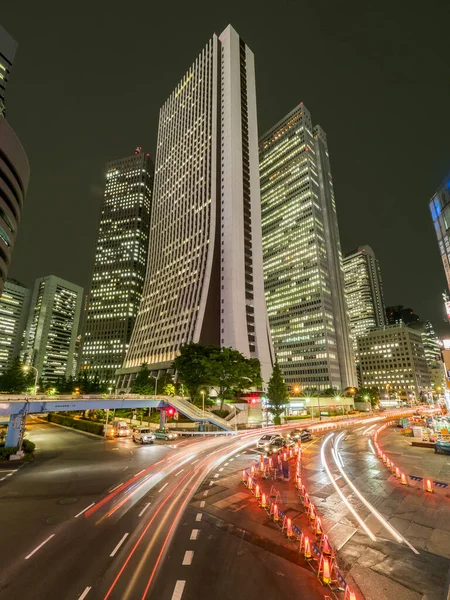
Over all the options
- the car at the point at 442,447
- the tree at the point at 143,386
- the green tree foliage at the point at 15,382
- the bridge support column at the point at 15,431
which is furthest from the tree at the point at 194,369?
the green tree foliage at the point at 15,382

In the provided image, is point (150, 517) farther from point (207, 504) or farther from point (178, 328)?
point (178, 328)

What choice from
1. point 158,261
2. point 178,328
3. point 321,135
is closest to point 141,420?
point 178,328

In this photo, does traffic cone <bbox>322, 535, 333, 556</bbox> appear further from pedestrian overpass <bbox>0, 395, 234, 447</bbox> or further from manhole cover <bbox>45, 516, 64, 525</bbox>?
pedestrian overpass <bbox>0, 395, 234, 447</bbox>

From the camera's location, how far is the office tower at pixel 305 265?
504 ft

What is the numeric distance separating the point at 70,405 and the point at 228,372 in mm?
32735

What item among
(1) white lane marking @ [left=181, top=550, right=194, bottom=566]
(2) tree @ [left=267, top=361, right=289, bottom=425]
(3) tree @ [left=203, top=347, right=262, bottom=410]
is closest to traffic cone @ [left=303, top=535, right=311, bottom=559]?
(1) white lane marking @ [left=181, top=550, right=194, bottom=566]

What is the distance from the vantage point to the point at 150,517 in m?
15.2

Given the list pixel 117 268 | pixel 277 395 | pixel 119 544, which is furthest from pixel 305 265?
pixel 119 544

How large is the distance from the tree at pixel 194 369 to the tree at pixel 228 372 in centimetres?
114

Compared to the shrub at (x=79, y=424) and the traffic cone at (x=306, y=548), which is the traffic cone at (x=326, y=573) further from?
the shrub at (x=79, y=424)

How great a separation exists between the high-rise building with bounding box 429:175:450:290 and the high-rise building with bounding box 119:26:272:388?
56.2 m

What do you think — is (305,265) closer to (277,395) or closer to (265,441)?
(277,395)

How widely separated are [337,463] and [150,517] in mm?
18799

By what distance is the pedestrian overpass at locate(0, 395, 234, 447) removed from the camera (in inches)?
1297
